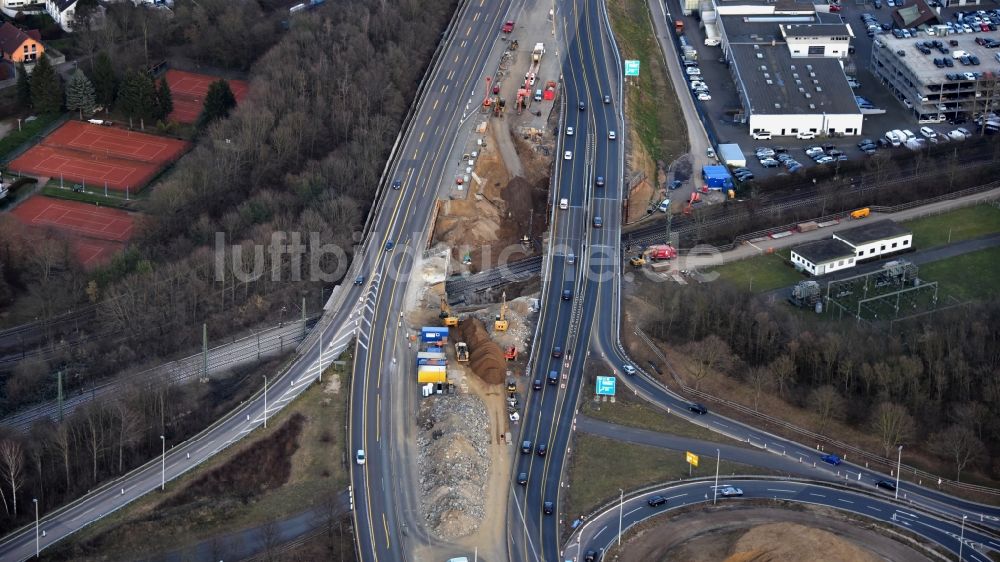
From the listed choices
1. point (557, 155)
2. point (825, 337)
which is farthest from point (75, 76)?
point (825, 337)

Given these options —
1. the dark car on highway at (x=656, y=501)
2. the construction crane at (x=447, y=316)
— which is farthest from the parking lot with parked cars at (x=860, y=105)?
the dark car on highway at (x=656, y=501)

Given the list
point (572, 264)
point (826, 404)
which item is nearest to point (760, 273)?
point (572, 264)

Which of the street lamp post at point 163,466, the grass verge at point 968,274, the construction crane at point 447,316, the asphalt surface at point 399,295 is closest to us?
the asphalt surface at point 399,295

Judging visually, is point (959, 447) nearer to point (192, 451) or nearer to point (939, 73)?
point (192, 451)

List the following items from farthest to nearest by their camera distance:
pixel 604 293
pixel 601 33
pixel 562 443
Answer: pixel 601 33, pixel 604 293, pixel 562 443

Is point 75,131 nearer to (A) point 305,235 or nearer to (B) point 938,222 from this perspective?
(A) point 305,235

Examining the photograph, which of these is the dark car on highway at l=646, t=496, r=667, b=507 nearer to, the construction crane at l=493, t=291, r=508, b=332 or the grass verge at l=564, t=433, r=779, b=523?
Result: the grass verge at l=564, t=433, r=779, b=523

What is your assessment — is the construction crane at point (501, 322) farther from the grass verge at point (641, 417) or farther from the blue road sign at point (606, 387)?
the blue road sign at point (606, 387)
